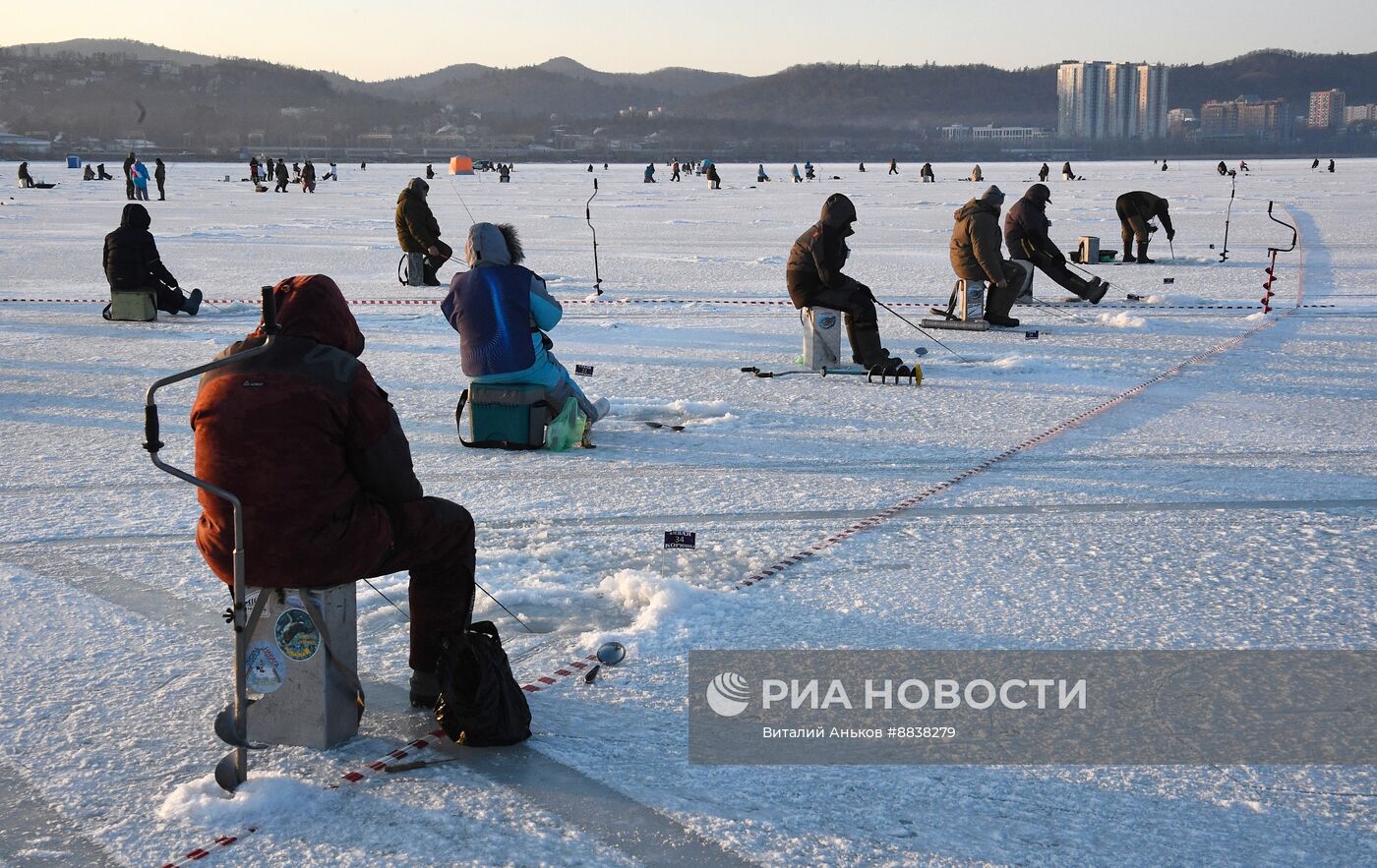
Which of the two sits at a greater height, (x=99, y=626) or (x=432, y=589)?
(x=432, y=589)

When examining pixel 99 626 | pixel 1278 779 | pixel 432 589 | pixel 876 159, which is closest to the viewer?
pixel 1278 779

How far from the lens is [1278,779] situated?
3.74 meters

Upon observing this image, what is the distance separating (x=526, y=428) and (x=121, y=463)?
219 cm

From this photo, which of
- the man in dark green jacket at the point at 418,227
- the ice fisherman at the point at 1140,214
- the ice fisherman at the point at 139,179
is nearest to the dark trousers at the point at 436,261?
the man in dark green jacket at the point at 418,227

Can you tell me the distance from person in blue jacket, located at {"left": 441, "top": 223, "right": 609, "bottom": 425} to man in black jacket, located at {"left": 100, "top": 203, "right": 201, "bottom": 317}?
695cm

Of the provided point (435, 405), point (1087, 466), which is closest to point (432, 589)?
point (1087, 466)

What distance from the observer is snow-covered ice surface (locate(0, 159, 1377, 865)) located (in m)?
3.52

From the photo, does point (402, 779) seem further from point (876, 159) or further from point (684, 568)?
point (876, 159)

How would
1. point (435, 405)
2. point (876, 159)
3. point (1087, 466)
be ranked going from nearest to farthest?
point (1087, 466) < point (435, 405) < point (876, 159)

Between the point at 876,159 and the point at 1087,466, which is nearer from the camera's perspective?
the point at 1087,466

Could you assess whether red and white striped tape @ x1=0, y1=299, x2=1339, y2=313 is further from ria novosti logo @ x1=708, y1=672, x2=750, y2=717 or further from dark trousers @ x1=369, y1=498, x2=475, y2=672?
dark trousers @ x1=369, y1=498, x2=475, y2=672

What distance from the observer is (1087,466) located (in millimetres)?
7523

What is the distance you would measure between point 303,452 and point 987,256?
1003cm

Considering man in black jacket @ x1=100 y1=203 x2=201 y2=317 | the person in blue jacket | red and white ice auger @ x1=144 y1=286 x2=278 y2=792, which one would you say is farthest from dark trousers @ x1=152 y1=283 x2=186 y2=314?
red and white ice auger @ x1=144 y1=286 x2=278 y2=792
